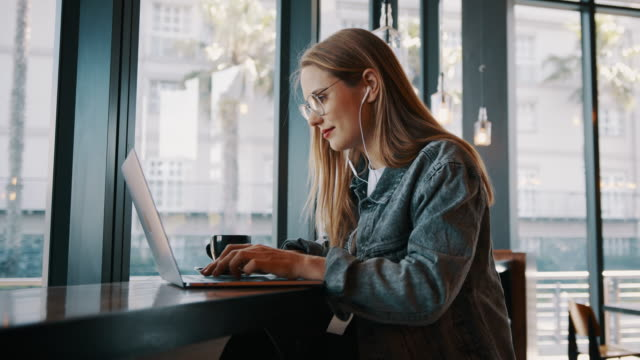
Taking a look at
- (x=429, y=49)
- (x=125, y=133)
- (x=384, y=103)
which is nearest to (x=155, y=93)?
(x=125, y=133)

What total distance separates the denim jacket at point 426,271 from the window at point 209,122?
1.35 meters

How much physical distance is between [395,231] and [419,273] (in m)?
0.20

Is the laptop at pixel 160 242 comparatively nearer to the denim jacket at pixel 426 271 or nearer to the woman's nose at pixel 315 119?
the denim jacket at pixel 426 271

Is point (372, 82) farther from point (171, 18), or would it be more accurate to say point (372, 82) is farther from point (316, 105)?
point (171, 18)

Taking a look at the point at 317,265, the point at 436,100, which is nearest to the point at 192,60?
the point at 436,100

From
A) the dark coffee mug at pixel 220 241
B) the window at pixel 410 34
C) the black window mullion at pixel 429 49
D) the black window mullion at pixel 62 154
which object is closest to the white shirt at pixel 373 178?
the dark coffee mug at pixel 220 241

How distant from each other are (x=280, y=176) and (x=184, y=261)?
63cm

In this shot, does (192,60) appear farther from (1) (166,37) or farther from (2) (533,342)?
(2) (533,342)

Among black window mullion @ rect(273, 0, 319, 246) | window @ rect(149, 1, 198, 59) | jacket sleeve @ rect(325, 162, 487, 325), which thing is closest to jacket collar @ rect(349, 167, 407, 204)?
jacket sleeve @ rect(325, 162, 487, 325)

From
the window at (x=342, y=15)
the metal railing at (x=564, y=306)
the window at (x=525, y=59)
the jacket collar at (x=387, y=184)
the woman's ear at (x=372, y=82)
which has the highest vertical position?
the window at (x=525, y=59)

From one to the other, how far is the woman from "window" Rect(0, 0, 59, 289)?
25.7 inches

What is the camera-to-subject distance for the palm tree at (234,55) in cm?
330

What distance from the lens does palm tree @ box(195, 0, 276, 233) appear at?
3.30 m

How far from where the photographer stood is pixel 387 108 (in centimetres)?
146
